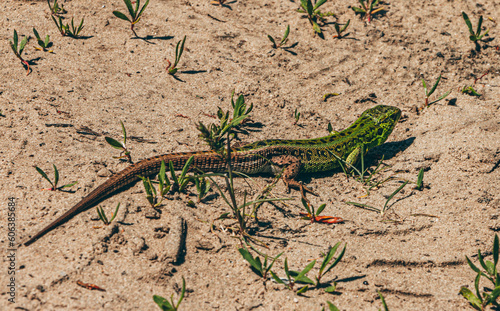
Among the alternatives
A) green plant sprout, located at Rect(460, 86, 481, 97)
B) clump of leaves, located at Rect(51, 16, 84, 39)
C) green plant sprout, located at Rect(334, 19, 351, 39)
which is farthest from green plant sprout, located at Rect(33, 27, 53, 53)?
green plant sprout, located at Rect(460, 86, 481, 97)

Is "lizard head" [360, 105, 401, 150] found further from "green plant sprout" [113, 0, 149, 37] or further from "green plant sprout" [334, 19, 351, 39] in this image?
"green plant sprout" [113, 0, 149, 37]

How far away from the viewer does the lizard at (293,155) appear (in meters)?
4.33

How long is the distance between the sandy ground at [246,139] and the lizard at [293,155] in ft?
0.69

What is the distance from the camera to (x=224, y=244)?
3697 millimetres

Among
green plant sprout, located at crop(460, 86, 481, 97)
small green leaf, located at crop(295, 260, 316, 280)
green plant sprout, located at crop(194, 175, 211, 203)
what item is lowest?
small green leaf, located at crop(295, 260, 316, 280)

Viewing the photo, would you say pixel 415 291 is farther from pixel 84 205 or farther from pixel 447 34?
pixel 447 34

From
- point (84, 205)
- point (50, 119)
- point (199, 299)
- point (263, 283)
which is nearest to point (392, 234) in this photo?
point (263, 283)

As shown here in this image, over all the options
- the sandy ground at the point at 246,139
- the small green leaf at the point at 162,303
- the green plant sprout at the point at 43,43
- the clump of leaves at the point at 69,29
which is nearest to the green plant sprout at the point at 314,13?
the sandy ground at the point at 246,139

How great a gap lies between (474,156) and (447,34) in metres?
2.85

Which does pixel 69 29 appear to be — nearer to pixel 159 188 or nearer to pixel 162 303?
pixel 159 188

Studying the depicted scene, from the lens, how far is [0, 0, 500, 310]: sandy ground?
3344mm

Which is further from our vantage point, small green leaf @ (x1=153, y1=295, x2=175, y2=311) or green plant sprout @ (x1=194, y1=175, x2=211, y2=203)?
green plant sprout @ (x1=194, y1=175, x2=211, y2=203)

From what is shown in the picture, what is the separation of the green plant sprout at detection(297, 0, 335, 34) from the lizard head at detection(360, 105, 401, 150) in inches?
77.5

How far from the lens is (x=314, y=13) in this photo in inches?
263
